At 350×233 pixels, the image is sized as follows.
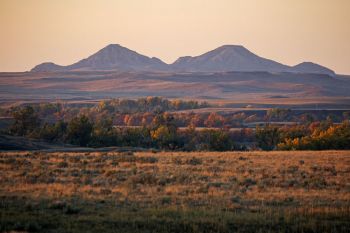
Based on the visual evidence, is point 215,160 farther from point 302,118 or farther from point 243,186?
point 302,118

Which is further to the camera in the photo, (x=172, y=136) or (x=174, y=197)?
(x=172, y=136)

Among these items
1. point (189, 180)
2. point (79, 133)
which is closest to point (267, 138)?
point (79, 133)

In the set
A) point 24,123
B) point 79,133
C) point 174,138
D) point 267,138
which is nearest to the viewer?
point 79,133

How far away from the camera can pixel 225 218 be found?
15555 mm

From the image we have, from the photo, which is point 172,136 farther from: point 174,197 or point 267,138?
point 174,197

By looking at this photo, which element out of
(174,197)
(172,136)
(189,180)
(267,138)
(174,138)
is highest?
(174,197)

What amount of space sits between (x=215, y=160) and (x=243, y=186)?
11.9 m

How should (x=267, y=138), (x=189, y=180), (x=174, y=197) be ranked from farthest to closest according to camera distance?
(x=267, y=138) < (x=189, y=180) < (x=174, y=197)

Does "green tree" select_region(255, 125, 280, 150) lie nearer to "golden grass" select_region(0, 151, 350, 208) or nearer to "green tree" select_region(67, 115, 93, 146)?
"green tree" select_region(67, 115, 93, 146)

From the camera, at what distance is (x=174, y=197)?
63.1 feet

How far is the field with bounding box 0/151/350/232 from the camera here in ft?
48.6

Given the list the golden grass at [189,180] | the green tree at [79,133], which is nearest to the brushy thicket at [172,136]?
the green tree at [79,133]

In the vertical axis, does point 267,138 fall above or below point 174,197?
below

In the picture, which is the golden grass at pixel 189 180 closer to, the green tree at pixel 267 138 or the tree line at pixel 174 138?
the tree line at pixel 174 138
